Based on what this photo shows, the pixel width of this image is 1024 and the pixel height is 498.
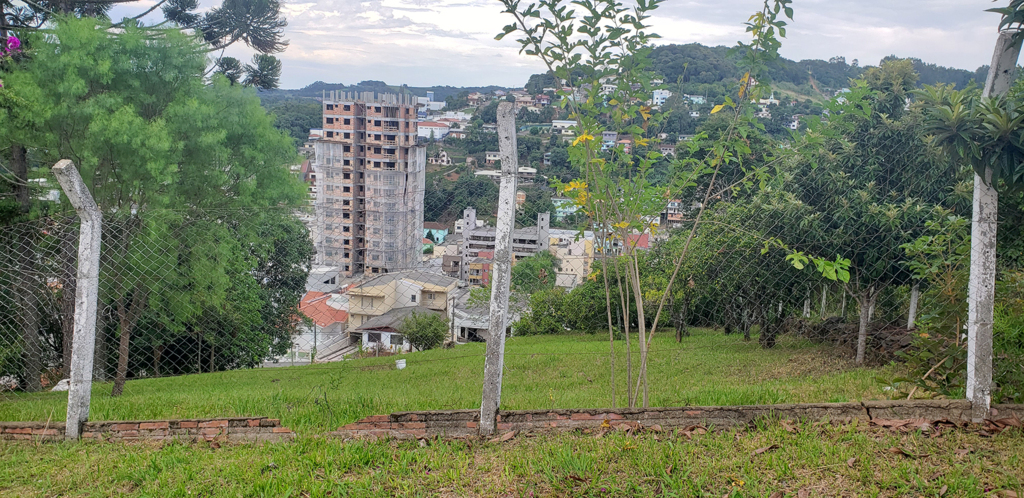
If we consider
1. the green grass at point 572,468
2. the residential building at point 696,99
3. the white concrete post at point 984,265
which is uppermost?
the residential building at point 696,99

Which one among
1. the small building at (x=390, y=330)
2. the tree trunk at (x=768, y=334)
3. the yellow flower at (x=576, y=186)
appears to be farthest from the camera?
the small building at (x=390, y=330)

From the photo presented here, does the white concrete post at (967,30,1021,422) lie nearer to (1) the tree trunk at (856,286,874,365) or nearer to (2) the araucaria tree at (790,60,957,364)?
(2) the araucaria tree at (790,60,957,364)

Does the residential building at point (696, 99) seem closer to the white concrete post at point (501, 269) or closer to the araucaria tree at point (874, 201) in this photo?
the araucaria tree at point (874, 201)

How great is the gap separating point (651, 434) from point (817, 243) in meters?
2.30

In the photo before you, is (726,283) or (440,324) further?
(440,324)

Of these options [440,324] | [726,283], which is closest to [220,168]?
[440,324]

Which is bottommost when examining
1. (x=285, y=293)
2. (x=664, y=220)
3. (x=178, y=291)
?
(x=285, y=293)

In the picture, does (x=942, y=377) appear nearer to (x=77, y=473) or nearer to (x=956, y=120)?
(x=956, y=120)

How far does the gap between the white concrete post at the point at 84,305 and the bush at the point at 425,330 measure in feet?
41.3

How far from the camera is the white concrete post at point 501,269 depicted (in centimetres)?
292

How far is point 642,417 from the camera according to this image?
10.3ft

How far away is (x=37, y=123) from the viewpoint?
9383mm

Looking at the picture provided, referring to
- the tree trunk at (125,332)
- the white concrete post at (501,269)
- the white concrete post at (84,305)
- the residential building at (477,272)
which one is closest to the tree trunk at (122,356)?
the tree trunk at (125,332)

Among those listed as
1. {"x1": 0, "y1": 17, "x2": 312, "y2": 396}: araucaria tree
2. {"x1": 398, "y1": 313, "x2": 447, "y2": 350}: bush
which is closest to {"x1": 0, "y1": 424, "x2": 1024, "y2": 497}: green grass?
{"x1": 0, "y1": 17, "x2": 312, "y2": 396}: araucaria tree
